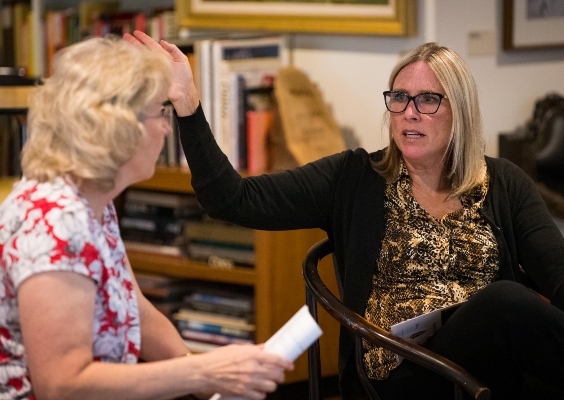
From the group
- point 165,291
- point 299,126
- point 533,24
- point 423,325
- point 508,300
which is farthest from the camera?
point 533,24

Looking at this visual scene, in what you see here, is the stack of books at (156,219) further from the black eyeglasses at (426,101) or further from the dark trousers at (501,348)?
the dark trousers at (501,348)

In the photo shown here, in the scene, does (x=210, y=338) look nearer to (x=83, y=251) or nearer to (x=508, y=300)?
(x=508, y=300)

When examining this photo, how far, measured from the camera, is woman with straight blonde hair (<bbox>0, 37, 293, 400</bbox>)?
1269 millimetres

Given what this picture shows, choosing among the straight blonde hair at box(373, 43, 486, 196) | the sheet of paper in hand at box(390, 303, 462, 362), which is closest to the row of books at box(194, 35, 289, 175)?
the straight blonde hair at box(373, 43, 486, 196)

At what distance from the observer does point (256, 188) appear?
1.97 metres

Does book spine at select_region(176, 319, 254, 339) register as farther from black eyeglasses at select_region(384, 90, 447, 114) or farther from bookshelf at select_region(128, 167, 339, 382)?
black eyeglasses at select_region(384, 90, 447, 114)

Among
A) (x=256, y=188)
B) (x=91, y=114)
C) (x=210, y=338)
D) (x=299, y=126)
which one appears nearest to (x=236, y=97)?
(x=299, y=126)

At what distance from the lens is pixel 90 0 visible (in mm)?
4164

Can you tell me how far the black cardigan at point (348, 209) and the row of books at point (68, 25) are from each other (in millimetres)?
1823

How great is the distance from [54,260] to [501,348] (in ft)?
3.06

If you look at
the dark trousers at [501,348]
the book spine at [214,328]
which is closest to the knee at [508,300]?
the dark trousers at [501,348]

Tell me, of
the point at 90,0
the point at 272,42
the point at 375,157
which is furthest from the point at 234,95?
the point at 90,0

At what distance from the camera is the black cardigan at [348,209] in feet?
6.18

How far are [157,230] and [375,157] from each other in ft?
5.03
